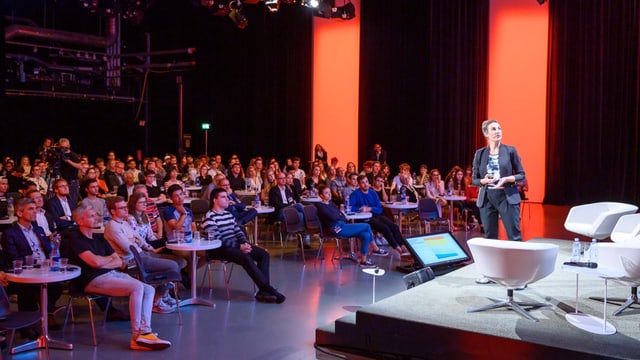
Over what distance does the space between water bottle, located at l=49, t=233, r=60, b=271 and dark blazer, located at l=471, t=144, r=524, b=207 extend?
388 cm

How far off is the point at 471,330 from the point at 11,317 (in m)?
3.18

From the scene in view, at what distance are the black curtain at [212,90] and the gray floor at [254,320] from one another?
1124 centimetres

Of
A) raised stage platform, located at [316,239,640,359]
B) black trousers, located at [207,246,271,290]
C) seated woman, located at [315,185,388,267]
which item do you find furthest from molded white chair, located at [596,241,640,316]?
seated woman, located at [315,185,388,267]

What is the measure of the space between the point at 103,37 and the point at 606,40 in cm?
1257

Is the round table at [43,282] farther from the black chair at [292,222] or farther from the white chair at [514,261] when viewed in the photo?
the black chair at [292,222]

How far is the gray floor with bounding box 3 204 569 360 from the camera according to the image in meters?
5.14

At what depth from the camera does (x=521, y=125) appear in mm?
15953

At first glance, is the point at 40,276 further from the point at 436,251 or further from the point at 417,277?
the point at 436,251

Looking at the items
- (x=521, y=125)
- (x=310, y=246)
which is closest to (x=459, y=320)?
(x=310, y=246)

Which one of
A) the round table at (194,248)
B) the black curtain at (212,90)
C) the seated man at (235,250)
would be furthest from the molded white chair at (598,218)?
the black curtain at (212,90)

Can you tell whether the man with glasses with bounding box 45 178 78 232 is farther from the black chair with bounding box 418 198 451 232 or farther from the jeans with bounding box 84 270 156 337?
the black chair with bounding box 418 198 451 232

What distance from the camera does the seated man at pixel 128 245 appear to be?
598 cm

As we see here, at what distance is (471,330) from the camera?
176 inches

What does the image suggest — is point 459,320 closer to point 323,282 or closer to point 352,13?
point 323,282
